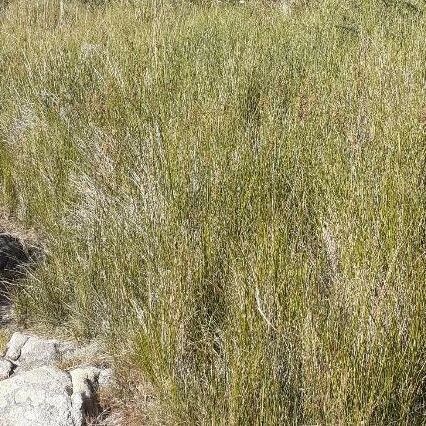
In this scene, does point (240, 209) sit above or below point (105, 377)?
above

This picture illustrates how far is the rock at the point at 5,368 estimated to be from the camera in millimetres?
2492

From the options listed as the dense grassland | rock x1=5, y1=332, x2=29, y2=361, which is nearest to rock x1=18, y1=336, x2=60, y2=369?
rock x1=5, y1=332, x2=29, y2=361

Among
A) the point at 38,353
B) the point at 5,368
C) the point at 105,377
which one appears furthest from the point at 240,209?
the point at 5,368

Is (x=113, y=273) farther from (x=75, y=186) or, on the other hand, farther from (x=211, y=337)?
(x=75, y=186)

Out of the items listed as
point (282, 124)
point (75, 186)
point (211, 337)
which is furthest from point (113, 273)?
point (282, 124)

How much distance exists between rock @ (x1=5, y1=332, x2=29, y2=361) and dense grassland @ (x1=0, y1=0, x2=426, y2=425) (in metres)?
0.18

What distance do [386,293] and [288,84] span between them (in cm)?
238

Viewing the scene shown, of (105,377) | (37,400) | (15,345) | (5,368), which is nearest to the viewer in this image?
(37,400)

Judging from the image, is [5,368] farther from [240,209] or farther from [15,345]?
[240,209]

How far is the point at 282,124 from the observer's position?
3.29 metres

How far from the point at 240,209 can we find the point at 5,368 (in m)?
1.21

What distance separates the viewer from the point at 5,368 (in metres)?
2.53

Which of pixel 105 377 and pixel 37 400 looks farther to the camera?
pixel 105 377

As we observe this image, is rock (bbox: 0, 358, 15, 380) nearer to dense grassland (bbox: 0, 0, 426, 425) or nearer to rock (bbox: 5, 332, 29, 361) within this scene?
rock (bbox: 5, 332, 29, 361)
